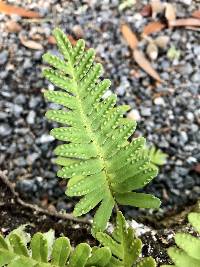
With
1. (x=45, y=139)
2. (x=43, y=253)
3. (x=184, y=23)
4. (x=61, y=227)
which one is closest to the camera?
(x=43, y=253)

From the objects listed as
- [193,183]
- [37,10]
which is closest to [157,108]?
[193,183]

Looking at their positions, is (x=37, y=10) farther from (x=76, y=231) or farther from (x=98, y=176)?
(x=98, y=176)

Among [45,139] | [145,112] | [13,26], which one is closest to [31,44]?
[13,26]

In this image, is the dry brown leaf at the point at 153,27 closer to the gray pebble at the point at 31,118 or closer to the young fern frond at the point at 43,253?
the gray pebble at the point at 31,118

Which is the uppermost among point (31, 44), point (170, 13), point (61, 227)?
point (170, 13)

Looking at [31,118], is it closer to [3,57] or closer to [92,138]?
[3,57]

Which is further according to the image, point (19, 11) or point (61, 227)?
point (19, 11)

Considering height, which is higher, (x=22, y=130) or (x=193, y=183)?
(x=22, y=130)
